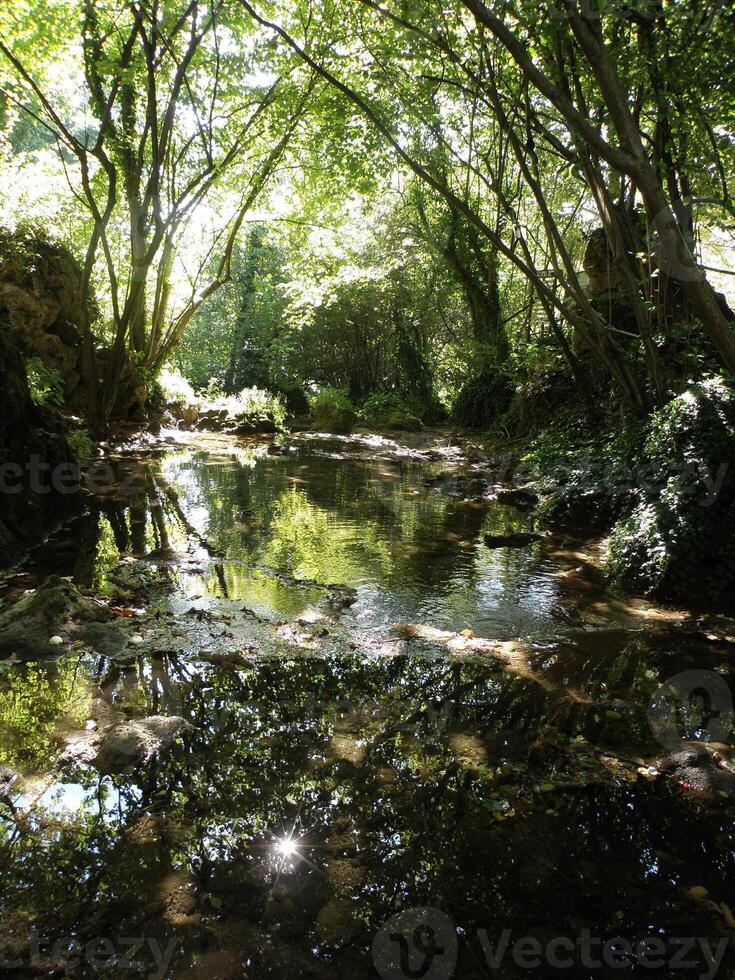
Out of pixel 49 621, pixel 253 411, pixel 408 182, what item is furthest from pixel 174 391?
pixel 49 621

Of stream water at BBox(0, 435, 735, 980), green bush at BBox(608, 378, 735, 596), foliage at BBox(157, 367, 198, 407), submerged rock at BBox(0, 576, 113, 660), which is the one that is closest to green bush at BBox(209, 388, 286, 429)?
foliage at BBox(157, 367, 198, 407)

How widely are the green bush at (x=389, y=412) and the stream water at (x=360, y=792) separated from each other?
49.2 feet

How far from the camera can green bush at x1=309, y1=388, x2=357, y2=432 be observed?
21.1 metres

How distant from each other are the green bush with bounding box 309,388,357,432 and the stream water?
51.4ft

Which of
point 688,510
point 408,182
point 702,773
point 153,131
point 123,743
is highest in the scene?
point 408,182

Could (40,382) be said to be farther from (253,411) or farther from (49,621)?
(253,411)

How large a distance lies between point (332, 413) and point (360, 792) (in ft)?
63.3

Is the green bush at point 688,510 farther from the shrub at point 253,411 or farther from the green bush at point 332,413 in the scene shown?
the shrub at point 253,411

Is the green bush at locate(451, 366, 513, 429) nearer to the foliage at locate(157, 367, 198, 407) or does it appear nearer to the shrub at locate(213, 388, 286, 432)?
the shrub at locate(213, 388, 286, 432)

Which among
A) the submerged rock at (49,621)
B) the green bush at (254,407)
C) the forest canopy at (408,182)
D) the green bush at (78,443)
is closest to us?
the submerged rock at (49,621)

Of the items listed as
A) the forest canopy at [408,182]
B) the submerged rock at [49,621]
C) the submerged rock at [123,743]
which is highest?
the forest canopy at [408,182]

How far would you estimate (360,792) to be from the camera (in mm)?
2707

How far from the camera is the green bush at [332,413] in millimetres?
21125

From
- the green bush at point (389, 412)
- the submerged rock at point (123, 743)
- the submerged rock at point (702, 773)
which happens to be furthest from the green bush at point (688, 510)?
the green bush at point (389, 412)
